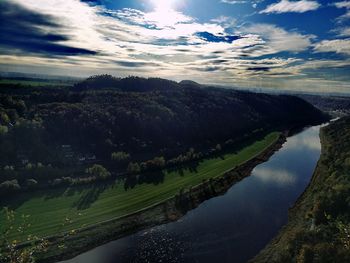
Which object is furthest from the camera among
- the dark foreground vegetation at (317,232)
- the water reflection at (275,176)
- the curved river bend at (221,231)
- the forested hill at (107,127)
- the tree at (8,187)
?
the forested hill at (107,127)

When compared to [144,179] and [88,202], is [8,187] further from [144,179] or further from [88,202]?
[144,179]

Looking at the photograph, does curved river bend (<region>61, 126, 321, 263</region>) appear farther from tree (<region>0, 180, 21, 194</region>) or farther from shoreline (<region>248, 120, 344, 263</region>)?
tree (<region>0, 180, 21, 194</region>)

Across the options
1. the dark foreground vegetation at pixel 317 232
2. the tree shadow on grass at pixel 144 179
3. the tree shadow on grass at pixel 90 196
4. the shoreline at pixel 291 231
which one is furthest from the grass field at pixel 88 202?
the dark foreground vegetation at pixel 317 232

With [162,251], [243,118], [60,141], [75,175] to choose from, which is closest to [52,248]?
[162,251]

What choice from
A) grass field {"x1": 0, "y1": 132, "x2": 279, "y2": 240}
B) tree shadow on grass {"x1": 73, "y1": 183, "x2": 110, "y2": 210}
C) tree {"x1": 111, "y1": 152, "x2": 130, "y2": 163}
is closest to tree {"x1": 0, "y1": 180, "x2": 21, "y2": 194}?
grass field {"x1": 0, "y1": 132, "x2": 279, "y2": 240}

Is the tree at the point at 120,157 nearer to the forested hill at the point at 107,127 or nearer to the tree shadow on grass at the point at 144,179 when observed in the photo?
Answer: the forested hill at the point at 107,127

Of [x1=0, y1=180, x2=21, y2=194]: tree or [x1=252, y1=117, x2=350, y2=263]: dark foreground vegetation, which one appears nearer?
[x1=252, y1=117, x2=350, y2=263]: dark foreground vegetation
